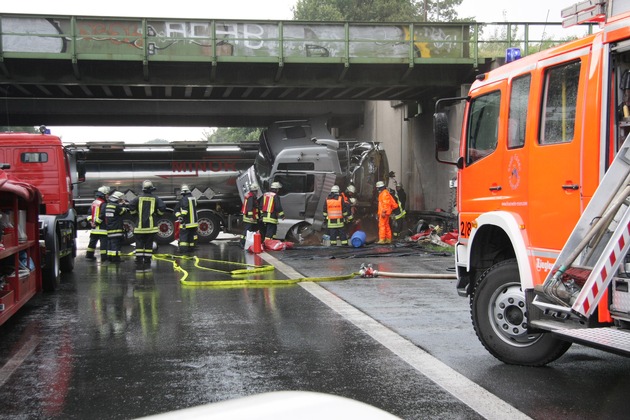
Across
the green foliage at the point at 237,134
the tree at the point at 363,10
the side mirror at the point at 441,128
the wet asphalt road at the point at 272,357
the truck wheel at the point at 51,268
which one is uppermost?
the tree at the point at 363,10

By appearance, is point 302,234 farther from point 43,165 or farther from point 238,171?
point 43,165

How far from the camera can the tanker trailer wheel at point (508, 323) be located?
5.31 metres

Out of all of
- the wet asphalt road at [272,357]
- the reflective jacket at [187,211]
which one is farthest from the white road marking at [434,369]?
the reflective jacket at [187,211]

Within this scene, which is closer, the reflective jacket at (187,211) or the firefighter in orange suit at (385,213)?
the reflective jacket at (187,211)

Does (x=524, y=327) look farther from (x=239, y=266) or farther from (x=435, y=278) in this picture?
(x=239, y=266)

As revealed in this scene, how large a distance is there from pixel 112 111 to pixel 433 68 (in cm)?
1335

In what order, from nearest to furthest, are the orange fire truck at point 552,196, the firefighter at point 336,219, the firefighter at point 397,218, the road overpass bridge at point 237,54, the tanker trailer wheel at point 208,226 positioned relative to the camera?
the orange fire truck at point 552,196 → the firefighter at point 336,219 → the road overpass bridge at point 237,54 → the firefighter at point 397,218 → the tanker trailer wheel at point 208,226

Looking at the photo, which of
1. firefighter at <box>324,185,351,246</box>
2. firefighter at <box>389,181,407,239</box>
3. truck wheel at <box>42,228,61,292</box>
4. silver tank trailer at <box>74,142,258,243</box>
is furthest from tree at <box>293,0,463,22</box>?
truck wheel at <box>42,228,61,292</box>

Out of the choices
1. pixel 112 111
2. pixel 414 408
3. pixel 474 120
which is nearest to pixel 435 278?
pixel 474 120

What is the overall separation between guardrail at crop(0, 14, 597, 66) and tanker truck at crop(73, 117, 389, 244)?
266 cm

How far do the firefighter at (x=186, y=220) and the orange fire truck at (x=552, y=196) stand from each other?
11104 mm

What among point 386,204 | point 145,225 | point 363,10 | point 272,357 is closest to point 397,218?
point 386,204

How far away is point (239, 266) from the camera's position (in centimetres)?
1391

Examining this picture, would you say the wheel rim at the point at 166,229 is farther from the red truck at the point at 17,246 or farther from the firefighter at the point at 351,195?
the red truck at the point at 17,246
